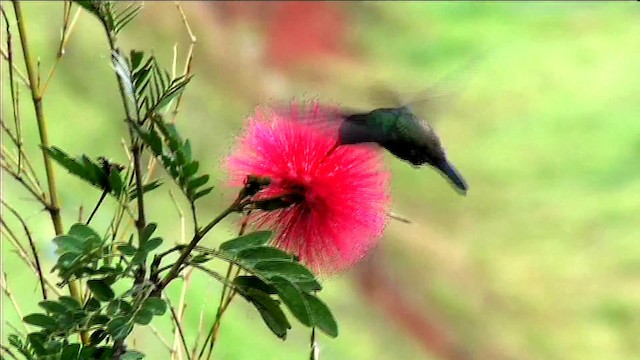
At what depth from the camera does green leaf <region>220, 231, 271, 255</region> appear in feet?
1.50

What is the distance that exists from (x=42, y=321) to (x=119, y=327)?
6 centimetres

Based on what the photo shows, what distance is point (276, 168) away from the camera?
0.48 m

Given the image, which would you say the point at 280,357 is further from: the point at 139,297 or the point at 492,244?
the point at 139,297

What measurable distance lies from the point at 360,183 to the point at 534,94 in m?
0.59

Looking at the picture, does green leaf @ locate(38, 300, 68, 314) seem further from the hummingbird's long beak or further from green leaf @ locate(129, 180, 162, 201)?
the hummingbird's long beak

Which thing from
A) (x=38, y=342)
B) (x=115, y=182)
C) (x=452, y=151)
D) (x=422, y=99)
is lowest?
(x=38, y=342)

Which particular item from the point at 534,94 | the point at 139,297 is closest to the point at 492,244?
the point at 534,94

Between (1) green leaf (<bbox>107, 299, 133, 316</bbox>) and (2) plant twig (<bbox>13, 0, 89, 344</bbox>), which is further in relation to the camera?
(2) plant twig (<bbox>13, 0, 89, 344</bbox>)

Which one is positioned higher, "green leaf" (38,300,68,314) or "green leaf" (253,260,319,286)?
A: "green leaf" (253,260,319,286)

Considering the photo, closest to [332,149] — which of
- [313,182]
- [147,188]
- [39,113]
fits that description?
[313,182]

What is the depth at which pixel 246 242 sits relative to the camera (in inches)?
18.0

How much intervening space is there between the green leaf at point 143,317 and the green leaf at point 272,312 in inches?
2.7

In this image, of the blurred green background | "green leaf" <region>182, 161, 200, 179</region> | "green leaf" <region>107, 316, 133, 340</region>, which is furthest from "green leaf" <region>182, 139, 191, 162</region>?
the blurred green background

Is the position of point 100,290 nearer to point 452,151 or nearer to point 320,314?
point 320,314
